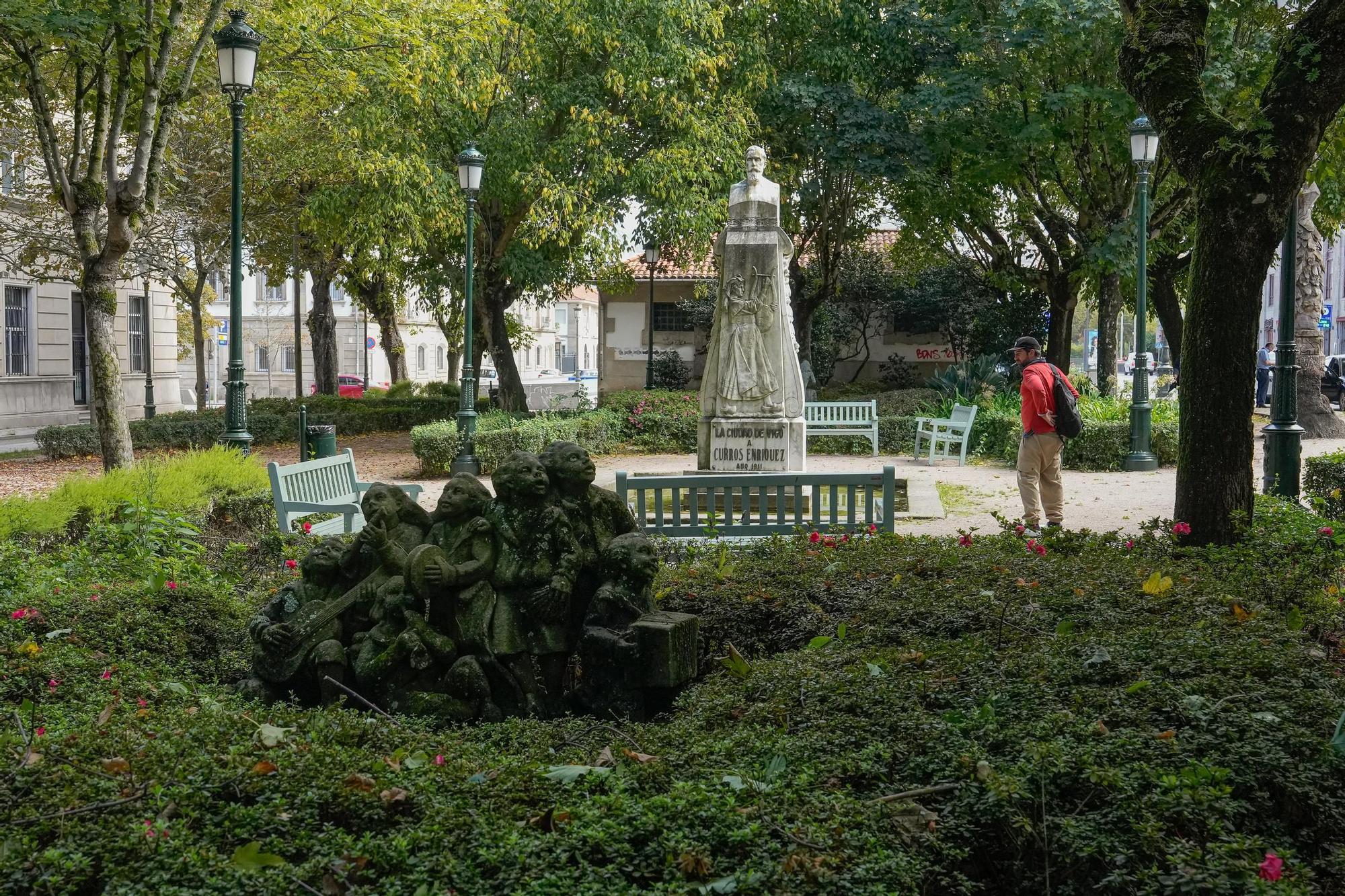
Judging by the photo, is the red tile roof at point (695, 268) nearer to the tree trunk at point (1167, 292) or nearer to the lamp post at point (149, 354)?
the tree trunk at point (1167, 292)

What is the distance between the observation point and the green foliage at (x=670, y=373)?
37.1 m

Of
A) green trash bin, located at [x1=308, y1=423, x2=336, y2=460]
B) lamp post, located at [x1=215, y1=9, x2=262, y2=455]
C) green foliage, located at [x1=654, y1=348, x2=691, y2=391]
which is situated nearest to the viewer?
lamp post, located at [x1=215, y1=9, x2=262, y2=455]

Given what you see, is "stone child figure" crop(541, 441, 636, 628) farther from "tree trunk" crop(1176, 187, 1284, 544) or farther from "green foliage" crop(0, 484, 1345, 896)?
"tree trunk" crop(1176, 187, 1284, 544)

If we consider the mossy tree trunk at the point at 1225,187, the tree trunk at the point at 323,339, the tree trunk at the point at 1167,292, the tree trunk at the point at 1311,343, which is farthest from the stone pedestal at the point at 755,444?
the tree trunk at the point at 323,339

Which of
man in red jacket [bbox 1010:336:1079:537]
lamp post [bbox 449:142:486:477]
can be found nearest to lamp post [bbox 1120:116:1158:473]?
man in red jacket [bbox 1010:336:1079:537]

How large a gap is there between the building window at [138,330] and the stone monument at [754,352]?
26244 millimetres

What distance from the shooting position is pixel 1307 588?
5816 millimetres

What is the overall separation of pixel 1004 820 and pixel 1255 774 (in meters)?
0.78

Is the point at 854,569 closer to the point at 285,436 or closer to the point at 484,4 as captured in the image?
the point at 484,4

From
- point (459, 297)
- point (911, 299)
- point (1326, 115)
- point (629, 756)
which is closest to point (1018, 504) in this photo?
point (1326, 115)

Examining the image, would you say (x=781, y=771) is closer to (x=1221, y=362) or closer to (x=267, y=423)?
(x=1221, y=362)

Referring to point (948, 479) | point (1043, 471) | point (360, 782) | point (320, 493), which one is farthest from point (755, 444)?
point (360, 782)

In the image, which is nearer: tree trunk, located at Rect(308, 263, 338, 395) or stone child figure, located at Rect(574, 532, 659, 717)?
stone child figure, located at Rect(574, 532, 659, 717)

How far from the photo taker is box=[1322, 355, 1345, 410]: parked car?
3206cm
